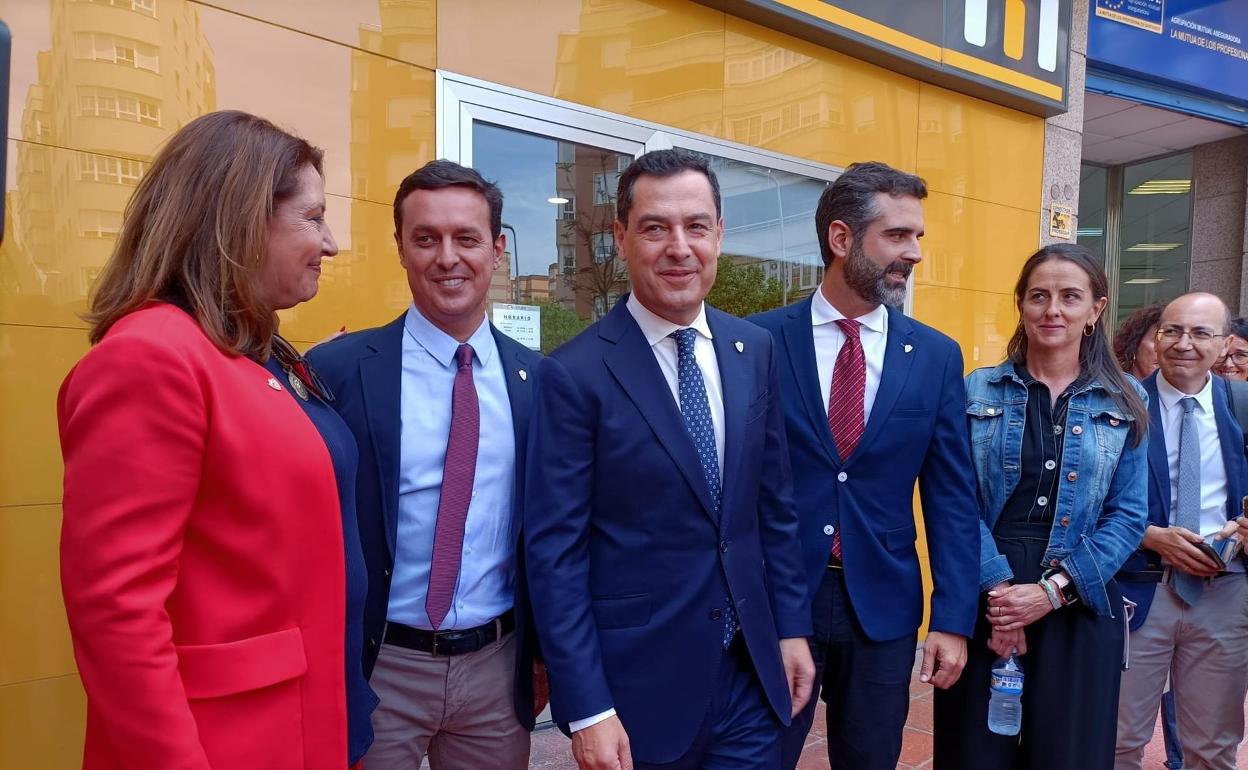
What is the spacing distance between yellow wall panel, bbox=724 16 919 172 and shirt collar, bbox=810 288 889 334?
8.11 ft

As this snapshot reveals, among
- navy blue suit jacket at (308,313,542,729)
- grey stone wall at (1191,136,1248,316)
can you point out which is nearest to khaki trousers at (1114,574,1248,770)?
navy blue suit jacket at (308,313,542,729)

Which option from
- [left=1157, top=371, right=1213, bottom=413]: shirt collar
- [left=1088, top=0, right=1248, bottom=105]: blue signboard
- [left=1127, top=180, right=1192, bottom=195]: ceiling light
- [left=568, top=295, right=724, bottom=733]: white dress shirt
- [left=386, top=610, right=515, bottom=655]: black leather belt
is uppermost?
[left=1088, top=0, right=1248, bottom=105]: blue signboard

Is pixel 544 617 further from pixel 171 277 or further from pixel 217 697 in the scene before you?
pixel 171 277

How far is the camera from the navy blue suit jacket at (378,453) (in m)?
2.11

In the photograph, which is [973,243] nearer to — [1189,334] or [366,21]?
[1189,334]

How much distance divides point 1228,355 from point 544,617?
4.68 meters

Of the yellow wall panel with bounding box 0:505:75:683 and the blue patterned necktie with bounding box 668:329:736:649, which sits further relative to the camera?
the yellow wall panel with bounding box 0:505:75:683

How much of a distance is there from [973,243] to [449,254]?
4.91 metres

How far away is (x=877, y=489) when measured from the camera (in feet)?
8.12

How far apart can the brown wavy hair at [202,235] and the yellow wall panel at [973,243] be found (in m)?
5.05

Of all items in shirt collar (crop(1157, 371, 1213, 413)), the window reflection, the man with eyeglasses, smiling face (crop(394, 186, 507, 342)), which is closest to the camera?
smiling face (crop(394, 186, 507, 342))

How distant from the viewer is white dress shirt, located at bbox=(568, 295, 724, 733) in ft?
6.77

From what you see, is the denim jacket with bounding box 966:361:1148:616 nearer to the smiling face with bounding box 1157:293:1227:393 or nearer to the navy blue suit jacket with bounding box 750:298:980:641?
the navy blue suit jacket with bounding box 750:298:980:641

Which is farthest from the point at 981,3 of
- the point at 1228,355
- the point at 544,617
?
the point at 544,617
